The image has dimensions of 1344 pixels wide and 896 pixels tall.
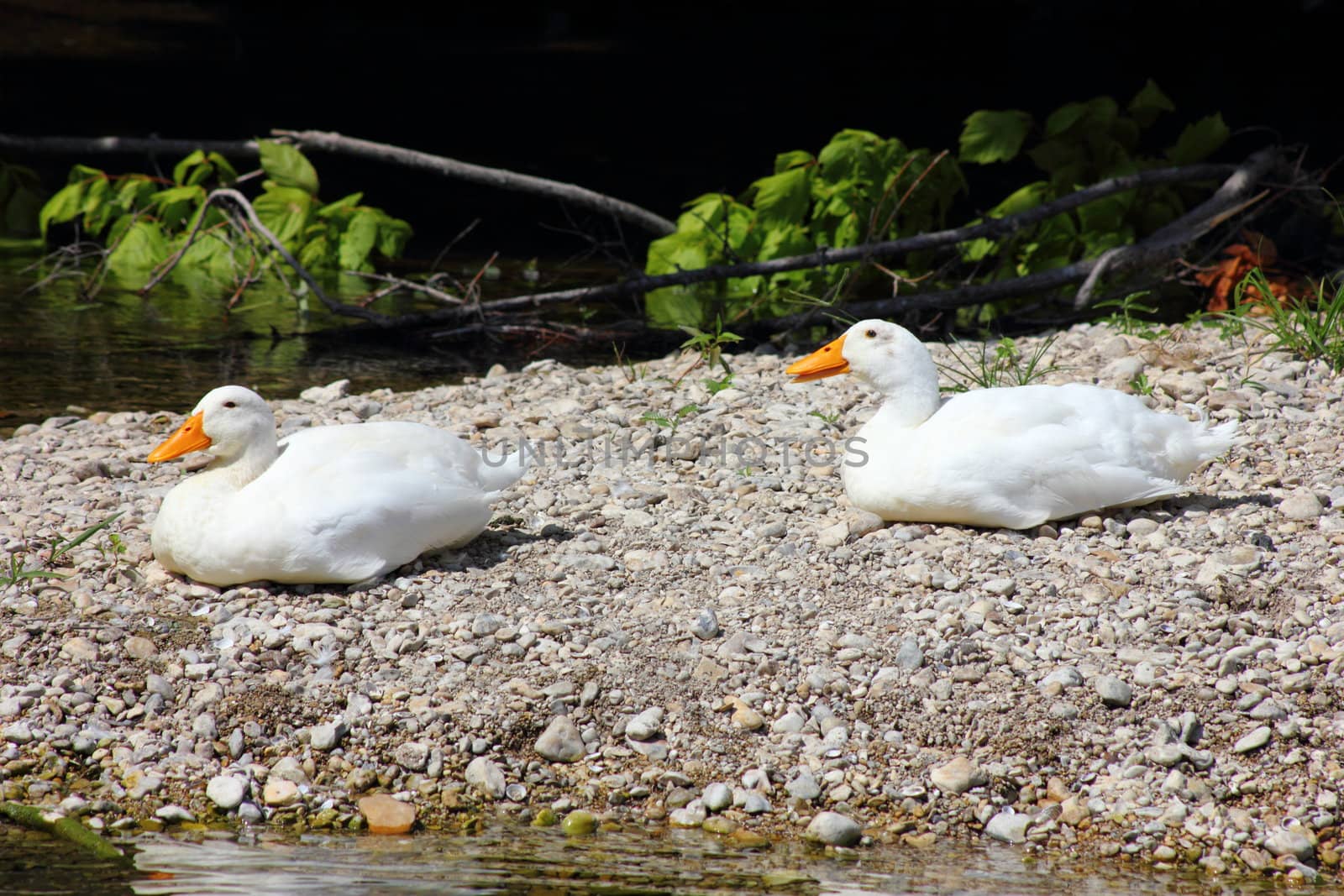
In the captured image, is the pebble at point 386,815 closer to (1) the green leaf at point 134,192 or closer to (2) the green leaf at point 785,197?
(2) the green leaf at point 785,197

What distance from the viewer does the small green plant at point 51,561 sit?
455 cm

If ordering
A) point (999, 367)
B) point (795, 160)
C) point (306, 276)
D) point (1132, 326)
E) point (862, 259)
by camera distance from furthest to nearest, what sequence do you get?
point (795, 160)
point (306, 276)
point (862, 259)
point (1132, 326)
point (999, 367)

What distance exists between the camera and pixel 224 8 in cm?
2911

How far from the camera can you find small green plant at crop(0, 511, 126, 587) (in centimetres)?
455

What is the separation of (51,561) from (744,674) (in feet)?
8.22

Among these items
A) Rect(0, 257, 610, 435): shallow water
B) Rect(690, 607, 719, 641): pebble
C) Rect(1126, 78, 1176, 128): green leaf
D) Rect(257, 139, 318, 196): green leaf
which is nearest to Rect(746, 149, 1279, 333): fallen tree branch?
Rect(1126, 78, 1176, 128): green leaf

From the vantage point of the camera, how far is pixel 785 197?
8.75 m

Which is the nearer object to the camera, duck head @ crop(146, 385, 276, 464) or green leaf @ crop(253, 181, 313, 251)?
duck head @ crop(146, 385, 276, 464)

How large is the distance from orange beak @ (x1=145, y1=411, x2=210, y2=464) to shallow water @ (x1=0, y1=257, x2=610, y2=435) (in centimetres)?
270

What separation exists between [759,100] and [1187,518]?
16.1 meters

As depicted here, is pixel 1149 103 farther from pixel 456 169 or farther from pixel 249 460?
pixel 249 460

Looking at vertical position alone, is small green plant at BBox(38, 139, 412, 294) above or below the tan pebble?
above

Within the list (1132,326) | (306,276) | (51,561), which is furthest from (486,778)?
(306,276)

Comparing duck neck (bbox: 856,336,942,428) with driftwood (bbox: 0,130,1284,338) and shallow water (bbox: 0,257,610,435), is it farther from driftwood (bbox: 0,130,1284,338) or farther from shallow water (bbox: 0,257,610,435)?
shallow water (bbox: 0,257,610,435)
